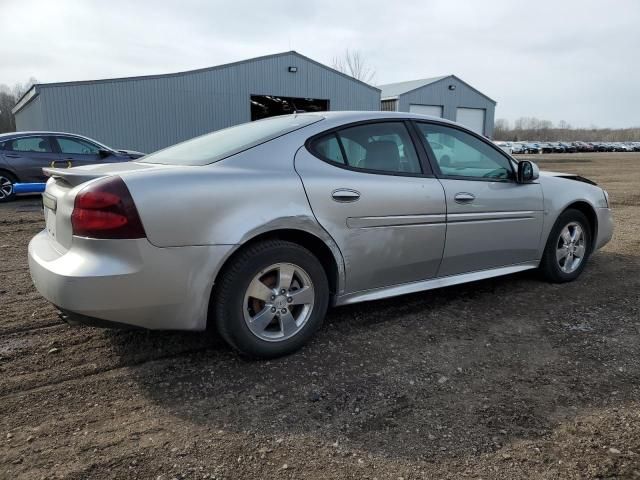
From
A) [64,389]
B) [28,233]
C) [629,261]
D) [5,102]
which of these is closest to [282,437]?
[64,389]

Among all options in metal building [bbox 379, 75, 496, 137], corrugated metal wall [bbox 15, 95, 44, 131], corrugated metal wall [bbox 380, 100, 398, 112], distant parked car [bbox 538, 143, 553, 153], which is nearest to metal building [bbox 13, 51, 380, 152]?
corrugated metal wall [bbox 15, 95, 44, 131]

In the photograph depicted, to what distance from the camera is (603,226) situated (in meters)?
5.17

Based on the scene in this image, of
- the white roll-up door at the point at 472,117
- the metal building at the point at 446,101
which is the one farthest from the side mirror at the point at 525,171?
the white roll-up door at the point at 472,117

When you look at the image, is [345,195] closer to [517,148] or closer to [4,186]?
[4,186]

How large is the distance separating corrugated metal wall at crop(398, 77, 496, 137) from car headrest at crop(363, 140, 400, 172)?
29.9 metres

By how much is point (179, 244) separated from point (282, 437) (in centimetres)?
111

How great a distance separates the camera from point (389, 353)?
3.29m

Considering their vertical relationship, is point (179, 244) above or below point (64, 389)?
above

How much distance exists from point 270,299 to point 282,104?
80.0ft

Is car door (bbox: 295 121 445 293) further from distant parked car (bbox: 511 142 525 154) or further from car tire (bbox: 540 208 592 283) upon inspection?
distant parked car (bbox: 511 142 525 154)

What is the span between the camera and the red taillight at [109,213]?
260 cm

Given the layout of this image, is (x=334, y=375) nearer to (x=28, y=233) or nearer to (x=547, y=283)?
(x=547, y=283)

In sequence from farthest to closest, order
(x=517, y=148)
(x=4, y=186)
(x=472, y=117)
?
(x=517, y=148) < (x=472, y=117) < (x=4, y=186)

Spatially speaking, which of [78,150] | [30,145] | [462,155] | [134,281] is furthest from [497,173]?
[30,145]
